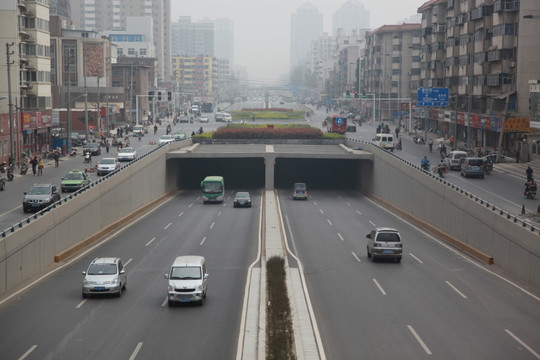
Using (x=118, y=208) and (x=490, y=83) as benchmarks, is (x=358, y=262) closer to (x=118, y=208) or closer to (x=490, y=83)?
(x=118, y=208)

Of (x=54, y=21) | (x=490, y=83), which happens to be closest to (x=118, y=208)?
(x=490, y=83)

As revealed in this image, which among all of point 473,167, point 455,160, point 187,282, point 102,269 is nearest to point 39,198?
point 102,269

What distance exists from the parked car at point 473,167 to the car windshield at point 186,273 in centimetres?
4560

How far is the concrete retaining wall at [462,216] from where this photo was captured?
37250 mm

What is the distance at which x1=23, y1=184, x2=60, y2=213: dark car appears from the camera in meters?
52.8

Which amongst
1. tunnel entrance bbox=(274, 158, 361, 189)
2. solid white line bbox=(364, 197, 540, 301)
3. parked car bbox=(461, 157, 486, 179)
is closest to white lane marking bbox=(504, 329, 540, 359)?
solid white line bbox=(364, 197, 540, 301)

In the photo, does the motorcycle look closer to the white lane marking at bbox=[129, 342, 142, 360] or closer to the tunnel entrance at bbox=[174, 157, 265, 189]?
the tunnel entrance at bbox=[174, 157, 265, 189]

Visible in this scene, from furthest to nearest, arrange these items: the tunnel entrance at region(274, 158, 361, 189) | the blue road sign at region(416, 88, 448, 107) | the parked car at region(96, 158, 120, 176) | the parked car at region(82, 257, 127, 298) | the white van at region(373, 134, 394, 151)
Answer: the blue road sign at region(416, 88, 448, 107) → the white van at region(373, 134, 394, 151) → the tunnel entrance at region(274, 158, 361, 189) → the parked car at region(96, 158, 120, 176) → the parked car at region(82, 257, 127, 298)

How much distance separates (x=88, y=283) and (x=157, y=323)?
537 centimetres

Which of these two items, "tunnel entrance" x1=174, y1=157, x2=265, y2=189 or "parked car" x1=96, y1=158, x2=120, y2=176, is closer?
"parked car" x1=96, y1=158, x2=120, y2=176

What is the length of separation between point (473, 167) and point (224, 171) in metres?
35.3

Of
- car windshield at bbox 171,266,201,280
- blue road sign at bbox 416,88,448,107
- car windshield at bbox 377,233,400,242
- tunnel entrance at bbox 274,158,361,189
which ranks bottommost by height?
tunnel entrance at bbox 274,158,361,189

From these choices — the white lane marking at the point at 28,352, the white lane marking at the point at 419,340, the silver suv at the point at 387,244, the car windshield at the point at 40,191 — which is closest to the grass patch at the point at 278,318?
the white lane marking at the point at 419,340

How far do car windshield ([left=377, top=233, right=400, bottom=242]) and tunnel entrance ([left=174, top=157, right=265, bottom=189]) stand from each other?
49087 mm
